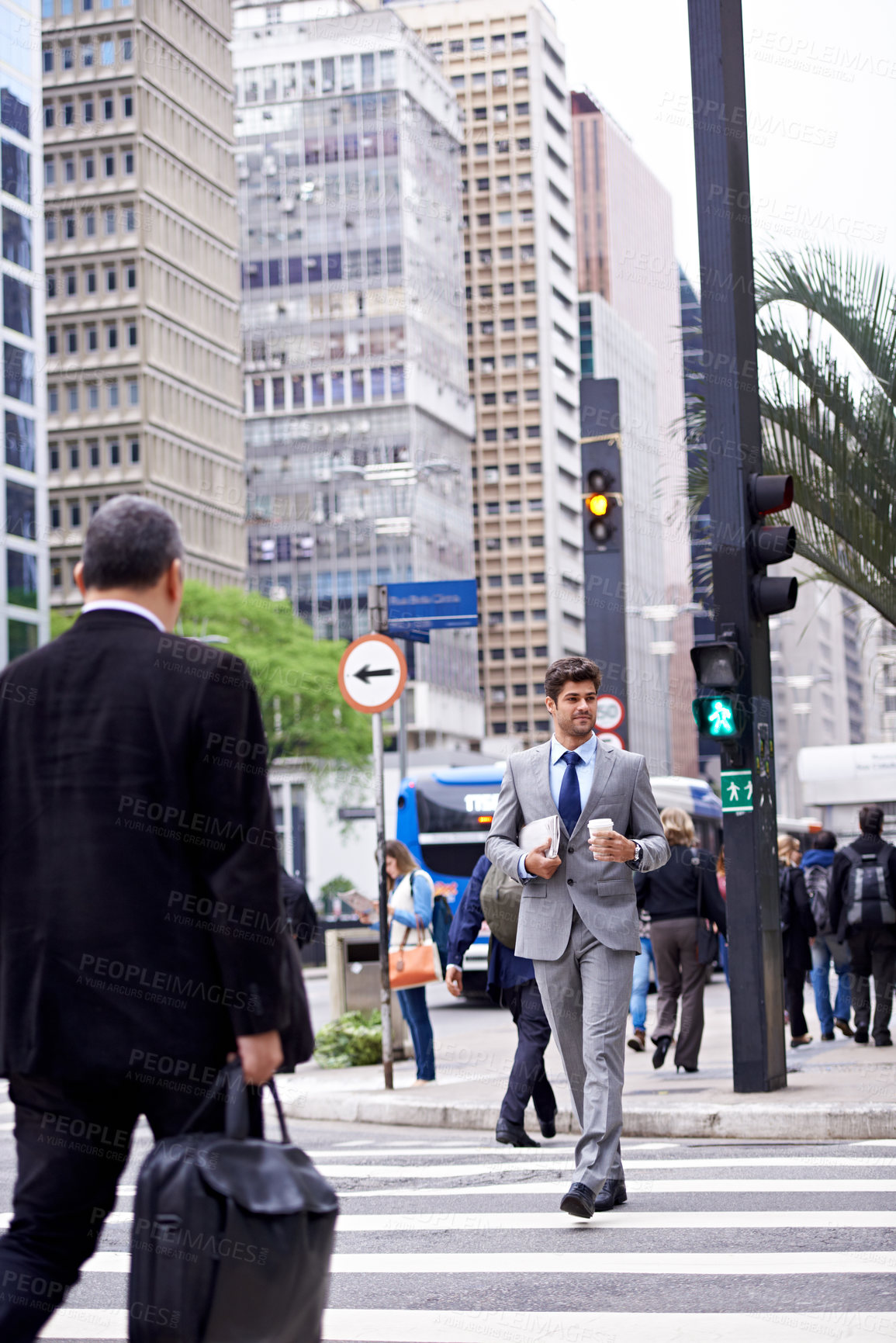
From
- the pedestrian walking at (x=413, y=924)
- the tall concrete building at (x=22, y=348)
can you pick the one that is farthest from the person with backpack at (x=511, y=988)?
the tall concrete building at (x=22, y=348)

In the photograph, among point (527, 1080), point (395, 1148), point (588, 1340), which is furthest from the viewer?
point (395, 1148)

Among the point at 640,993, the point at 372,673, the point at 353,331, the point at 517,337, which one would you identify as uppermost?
the point at 517,337

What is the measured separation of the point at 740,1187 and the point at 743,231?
6282 mm

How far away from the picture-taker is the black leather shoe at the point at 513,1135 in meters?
10.5

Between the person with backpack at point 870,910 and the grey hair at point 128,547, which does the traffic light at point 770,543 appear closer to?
the person with backpack at point 870,910

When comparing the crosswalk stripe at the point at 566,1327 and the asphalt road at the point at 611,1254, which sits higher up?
the crosswalk stripe at the point at 566,1327

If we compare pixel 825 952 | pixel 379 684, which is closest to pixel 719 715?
pixel 379 684

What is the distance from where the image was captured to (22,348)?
71.9 m

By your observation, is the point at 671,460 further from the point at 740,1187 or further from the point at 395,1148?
the point at 740,1187

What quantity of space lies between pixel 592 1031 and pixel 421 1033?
7.00 m

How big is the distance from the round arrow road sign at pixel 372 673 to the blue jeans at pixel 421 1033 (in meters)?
2.08

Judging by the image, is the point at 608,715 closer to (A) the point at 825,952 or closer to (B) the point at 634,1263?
(A) the point at 825,952

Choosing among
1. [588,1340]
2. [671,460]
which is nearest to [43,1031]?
[588,1340]

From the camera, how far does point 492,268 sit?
484 feet
